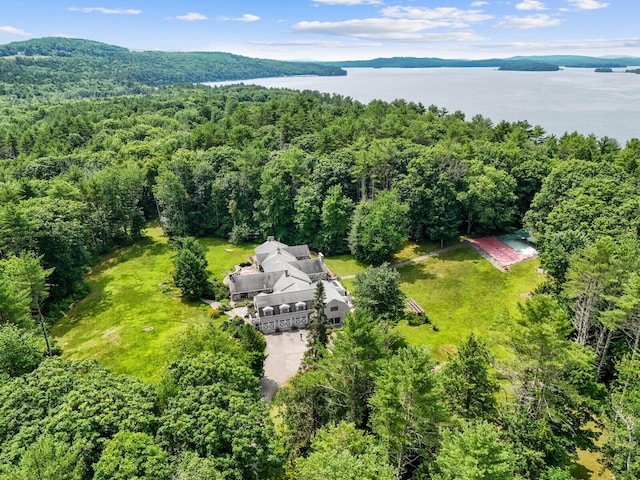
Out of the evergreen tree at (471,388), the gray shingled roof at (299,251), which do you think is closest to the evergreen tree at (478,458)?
the evergreen tree at (471,388)

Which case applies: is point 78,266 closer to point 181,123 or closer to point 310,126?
point 310,126

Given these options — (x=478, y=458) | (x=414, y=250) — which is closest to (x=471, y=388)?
(x=478, y=458)

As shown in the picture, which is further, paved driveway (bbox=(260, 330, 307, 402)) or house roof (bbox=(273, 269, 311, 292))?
house roof (bbox=(273, 269, 311, 292))

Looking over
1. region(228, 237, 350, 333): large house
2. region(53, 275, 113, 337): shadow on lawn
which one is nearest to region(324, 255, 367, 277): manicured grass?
region(228, 237, 350, 333): large house

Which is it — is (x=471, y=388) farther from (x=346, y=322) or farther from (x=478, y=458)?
(x=346, y=322)

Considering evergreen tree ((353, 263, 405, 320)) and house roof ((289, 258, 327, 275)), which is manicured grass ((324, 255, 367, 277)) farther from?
evergreen tree ((353, 263, 405, 320))

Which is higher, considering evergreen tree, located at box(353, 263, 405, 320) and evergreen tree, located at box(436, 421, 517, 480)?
evergreen tree, located at box(436, 421, 517, 480)
